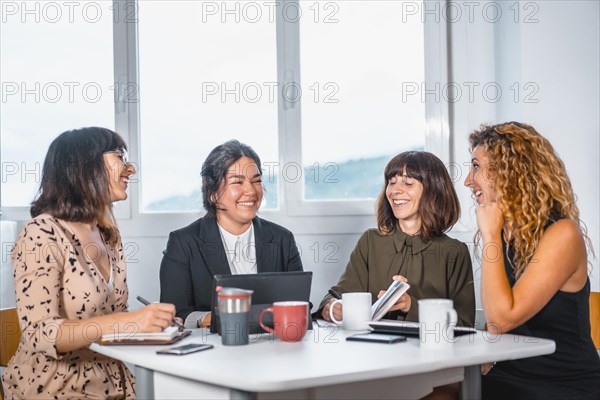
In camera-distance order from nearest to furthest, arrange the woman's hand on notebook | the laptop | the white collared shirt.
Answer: the laptop → the woman's hand on notebook → the white collared shirt

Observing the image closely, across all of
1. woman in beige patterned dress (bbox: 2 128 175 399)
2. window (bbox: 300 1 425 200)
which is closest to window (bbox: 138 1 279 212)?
window (bbox: 300 1 425 200)

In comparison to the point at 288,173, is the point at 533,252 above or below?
below

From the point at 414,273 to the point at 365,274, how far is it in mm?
202

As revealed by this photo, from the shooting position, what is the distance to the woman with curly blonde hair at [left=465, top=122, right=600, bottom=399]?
6.44ft

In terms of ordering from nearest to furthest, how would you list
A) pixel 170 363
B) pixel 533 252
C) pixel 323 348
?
pixel 170 363
pixel 323 348
pixel 533 252

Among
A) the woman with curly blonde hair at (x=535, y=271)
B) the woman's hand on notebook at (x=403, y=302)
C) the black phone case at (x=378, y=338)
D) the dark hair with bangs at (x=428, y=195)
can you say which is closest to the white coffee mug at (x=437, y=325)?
the black phone case at (x=378, y=338)

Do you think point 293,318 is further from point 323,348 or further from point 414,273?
point 414,273

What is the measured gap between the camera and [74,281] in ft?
6.83

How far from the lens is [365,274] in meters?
2.68

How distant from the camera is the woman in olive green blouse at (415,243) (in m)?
2.56

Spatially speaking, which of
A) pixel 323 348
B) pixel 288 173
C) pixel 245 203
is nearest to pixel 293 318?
pixel 323 348

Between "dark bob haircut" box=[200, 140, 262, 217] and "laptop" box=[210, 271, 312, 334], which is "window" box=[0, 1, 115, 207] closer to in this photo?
"dark bob haircut" box=[200, 140, 262, 217]

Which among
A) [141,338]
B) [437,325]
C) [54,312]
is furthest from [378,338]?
[54,312]

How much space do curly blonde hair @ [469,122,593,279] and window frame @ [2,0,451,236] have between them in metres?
1.36
